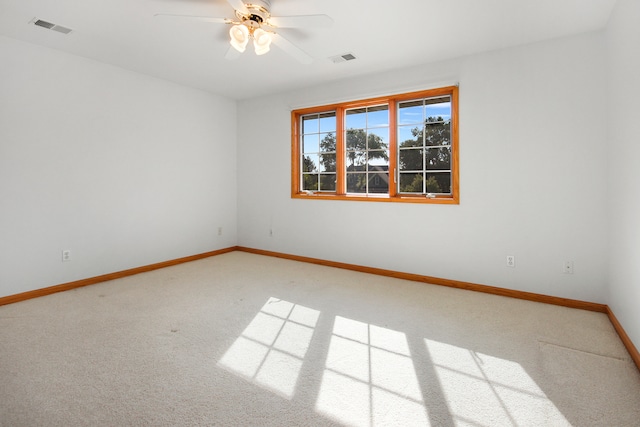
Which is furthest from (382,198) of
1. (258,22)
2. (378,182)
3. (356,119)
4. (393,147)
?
(258,22)

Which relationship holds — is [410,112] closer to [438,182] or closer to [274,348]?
[438,182]

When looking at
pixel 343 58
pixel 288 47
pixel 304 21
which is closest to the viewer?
pixel 304 21

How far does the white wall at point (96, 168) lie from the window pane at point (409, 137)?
2.78 meters

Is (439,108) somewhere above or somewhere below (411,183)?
above

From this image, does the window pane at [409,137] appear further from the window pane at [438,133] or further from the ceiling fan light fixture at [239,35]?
the ceiling fan light fixture at [239,35]

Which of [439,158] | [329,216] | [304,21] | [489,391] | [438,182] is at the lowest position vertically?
[489,391]

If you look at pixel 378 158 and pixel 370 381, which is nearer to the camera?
pixel 370 381

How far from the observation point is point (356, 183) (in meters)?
4.34

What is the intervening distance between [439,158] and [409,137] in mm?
443

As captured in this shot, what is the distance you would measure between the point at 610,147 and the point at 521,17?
1.29 metres

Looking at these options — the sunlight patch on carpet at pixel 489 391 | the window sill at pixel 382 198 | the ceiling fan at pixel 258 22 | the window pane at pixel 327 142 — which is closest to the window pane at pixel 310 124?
the window pane at pixel 327 142

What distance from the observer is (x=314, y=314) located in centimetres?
279

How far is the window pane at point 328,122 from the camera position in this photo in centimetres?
447

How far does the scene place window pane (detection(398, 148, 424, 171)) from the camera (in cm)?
382
